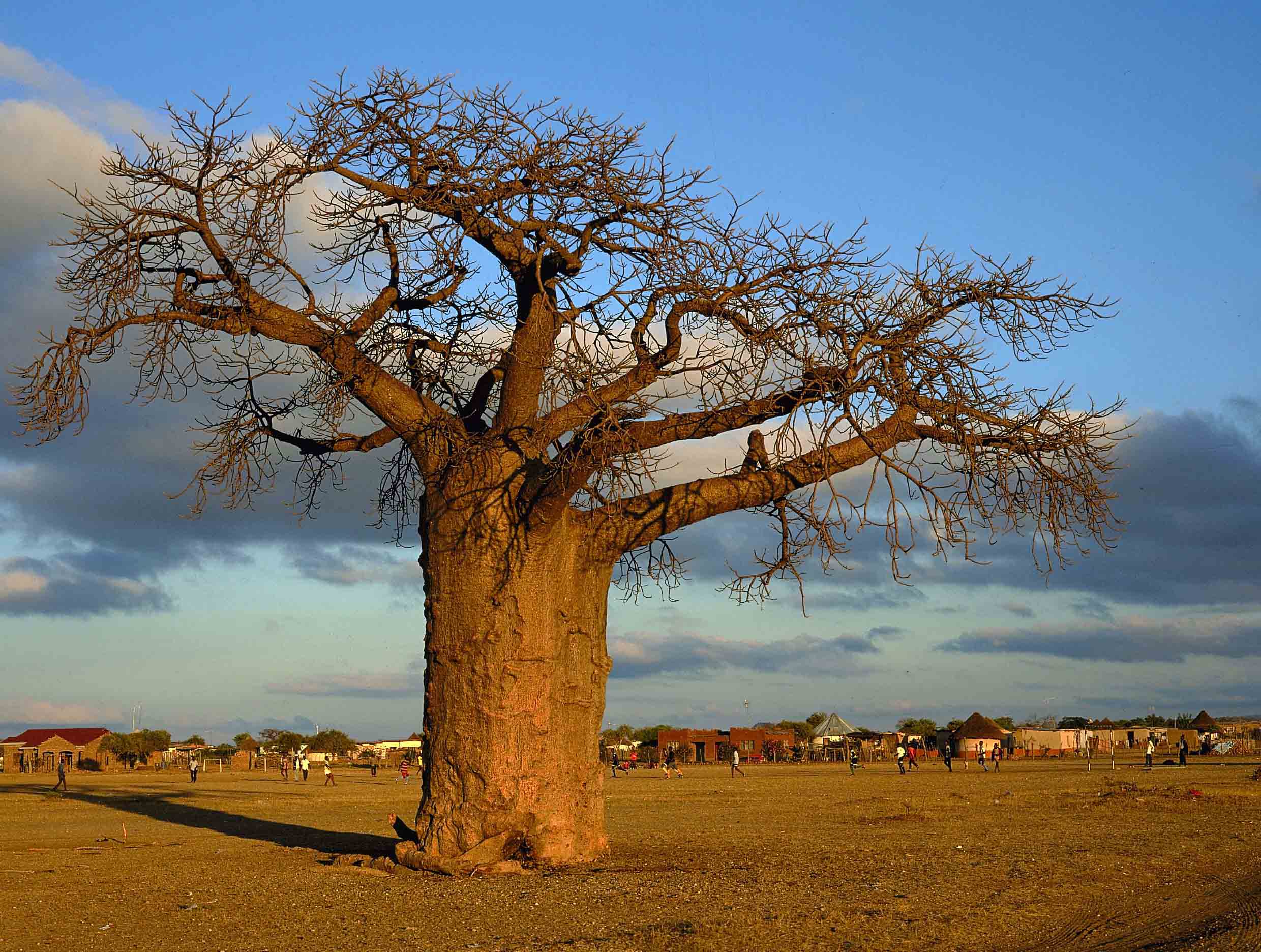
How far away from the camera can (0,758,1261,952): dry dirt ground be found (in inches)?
307

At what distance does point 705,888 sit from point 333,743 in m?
106

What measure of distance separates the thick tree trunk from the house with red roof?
214 feet

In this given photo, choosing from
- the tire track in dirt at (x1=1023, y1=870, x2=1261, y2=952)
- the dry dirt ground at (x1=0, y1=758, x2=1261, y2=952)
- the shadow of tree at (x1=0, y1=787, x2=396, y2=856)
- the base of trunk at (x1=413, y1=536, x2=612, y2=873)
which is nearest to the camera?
the tire track in dirt at (x1=1023, y1=870, x2=1261, y2=952)

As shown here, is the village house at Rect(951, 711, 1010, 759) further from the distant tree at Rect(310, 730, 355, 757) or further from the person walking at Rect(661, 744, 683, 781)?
the distant tree at Rect(310, 730, 355, 757)

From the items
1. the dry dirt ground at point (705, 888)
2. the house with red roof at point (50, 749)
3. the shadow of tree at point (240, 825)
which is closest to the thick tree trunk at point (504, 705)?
the dry dirt ground at point (705, 888)

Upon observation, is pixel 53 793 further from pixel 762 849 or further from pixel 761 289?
pixel 761 289

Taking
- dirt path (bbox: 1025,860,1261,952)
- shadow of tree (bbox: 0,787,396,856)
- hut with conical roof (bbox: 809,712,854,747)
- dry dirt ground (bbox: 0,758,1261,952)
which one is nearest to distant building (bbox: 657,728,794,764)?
hut with conical roof (bbox: 809,712,854,747)

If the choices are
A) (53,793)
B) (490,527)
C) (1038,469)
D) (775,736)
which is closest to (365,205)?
(490,527)

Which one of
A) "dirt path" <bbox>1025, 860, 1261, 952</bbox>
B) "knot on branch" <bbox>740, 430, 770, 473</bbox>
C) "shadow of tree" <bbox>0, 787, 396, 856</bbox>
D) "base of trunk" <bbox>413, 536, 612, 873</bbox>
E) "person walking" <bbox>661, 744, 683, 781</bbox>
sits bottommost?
"person walking" <bbox>661, 744, 683, 781</bbox>

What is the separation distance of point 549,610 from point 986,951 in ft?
16.4

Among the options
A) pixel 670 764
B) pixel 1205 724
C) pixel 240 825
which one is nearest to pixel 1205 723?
pixel 1205 724

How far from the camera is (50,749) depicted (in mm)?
78812

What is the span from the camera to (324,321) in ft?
36.4

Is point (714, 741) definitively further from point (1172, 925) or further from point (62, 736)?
point (1172, 925)
